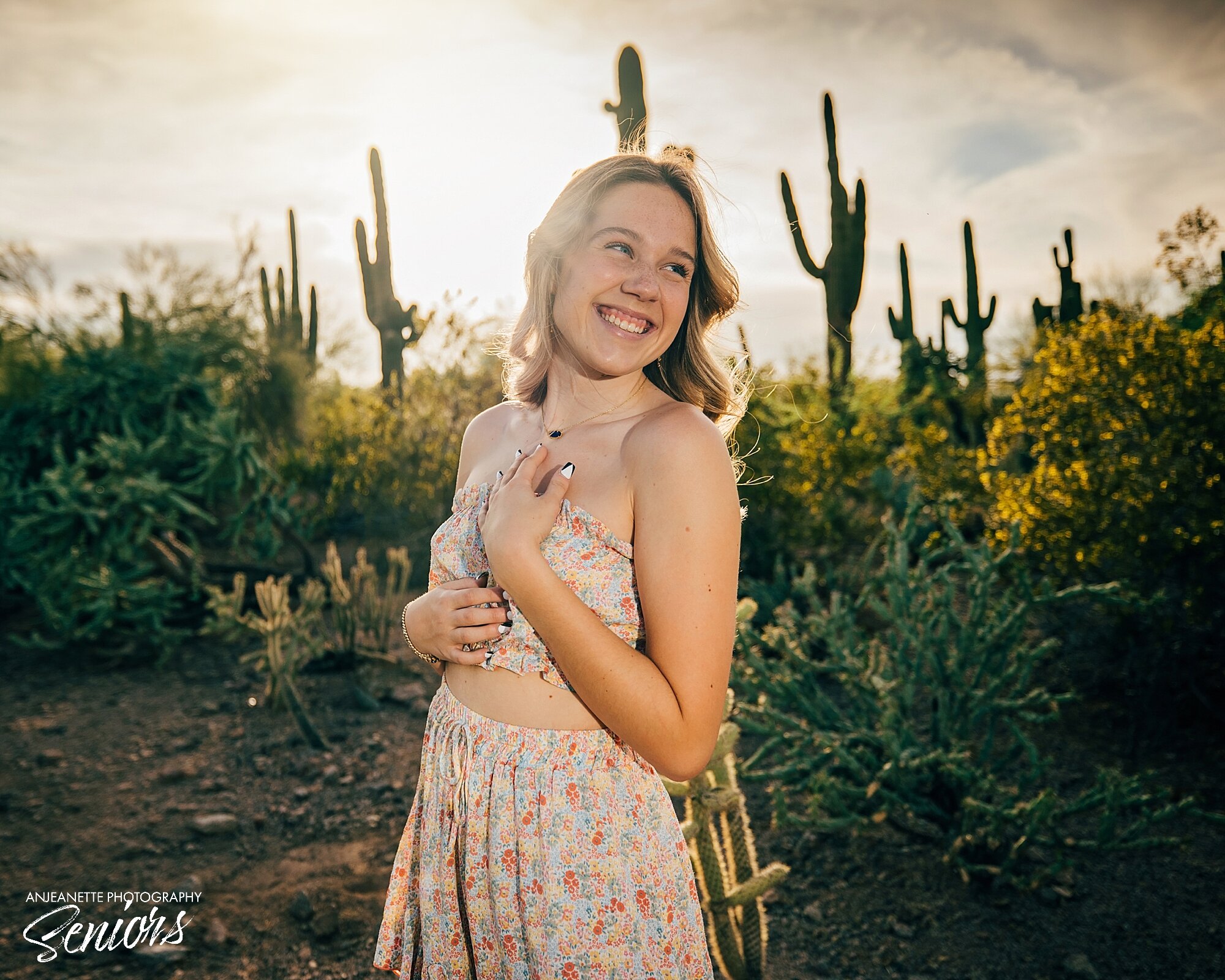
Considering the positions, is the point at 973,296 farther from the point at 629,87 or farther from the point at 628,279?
the point at 628,279

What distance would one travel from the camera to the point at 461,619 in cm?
143

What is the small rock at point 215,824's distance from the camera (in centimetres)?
364

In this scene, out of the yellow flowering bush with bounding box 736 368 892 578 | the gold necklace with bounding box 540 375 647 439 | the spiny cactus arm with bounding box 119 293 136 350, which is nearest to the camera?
the gold necklace with bounding box 540 375 647 439

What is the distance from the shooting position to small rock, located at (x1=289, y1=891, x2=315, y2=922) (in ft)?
9.88

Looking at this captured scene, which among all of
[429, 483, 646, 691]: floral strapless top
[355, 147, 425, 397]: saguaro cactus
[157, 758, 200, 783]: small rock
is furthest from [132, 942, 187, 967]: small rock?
[355, 147, 425, 397]: saguaro cactus

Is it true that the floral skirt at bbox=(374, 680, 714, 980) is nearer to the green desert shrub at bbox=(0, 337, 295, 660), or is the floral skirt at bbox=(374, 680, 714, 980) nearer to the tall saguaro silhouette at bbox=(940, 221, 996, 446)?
the green desert shrub at bbox=(0, 337, 295, 660)

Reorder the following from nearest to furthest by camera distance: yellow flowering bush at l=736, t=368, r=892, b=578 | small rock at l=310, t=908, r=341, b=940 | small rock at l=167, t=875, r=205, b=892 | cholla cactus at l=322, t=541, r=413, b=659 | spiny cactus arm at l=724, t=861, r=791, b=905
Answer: spiny cactus arm at l=724, t=861, r=791, b=905, small rock at l=310, t=908, r=341, b=940, small rock at l=167, t=875, r=205, b=892, cholla cactus at l=322, t=541, r=413, b=659, yellow flowering bush at l=736, t=368, r=892, b=578

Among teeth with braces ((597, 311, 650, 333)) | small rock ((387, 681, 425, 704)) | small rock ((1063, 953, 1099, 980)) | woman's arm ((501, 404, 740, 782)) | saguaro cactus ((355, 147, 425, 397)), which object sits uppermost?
saguaro cactus ((355, 147, 425, 397))

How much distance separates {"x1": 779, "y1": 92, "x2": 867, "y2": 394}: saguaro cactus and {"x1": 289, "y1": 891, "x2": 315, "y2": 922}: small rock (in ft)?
37.1

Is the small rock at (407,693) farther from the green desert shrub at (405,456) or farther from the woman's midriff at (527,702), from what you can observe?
the woman's midriff at (527,702)

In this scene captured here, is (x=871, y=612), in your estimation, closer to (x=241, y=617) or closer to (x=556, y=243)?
(x=241, y=617)

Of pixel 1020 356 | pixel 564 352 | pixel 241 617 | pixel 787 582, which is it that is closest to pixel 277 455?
pixel 241 617

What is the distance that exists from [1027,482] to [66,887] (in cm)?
509

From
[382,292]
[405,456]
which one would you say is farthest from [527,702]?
[382,292]
